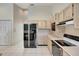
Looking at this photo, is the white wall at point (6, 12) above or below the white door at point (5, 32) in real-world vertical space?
above

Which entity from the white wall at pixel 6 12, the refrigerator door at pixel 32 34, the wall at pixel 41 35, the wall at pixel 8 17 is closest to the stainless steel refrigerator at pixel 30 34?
the refrigerator door at pixel 32 34

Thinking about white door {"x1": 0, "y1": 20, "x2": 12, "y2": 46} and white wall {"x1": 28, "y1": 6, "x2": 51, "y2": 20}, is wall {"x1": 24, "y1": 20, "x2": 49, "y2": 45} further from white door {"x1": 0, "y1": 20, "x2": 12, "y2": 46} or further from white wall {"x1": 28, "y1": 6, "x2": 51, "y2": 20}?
white door {"x1": 0, "y1": 20, "x2": 12, "y2": 46}

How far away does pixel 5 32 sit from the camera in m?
7.93

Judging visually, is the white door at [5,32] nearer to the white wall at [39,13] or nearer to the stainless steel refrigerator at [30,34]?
the stainless steel refrigerator at [30,34]

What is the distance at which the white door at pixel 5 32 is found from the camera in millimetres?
7793

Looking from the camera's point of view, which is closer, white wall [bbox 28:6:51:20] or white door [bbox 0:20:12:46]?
white door [bbox 0:20:12:46]


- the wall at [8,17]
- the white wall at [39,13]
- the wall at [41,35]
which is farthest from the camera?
the white wall at [39,13]

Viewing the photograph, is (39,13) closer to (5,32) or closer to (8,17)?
(8,17)

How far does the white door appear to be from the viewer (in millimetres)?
7793

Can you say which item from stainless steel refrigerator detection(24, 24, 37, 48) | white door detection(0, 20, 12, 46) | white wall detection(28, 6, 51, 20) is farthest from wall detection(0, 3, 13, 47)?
white wall detection(28, 6, 51, 20)

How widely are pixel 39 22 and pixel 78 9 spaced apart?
532 centimetres

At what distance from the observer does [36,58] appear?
95 centimetres

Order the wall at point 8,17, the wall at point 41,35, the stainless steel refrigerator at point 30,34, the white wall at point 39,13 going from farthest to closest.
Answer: the white wall at point 39,13 → the stainless steel refrigerator at point 30,34 → the wall at point 41,35 → the wall at point 8,17

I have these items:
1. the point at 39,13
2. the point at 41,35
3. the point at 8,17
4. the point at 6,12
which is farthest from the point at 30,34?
the point at 6,12
